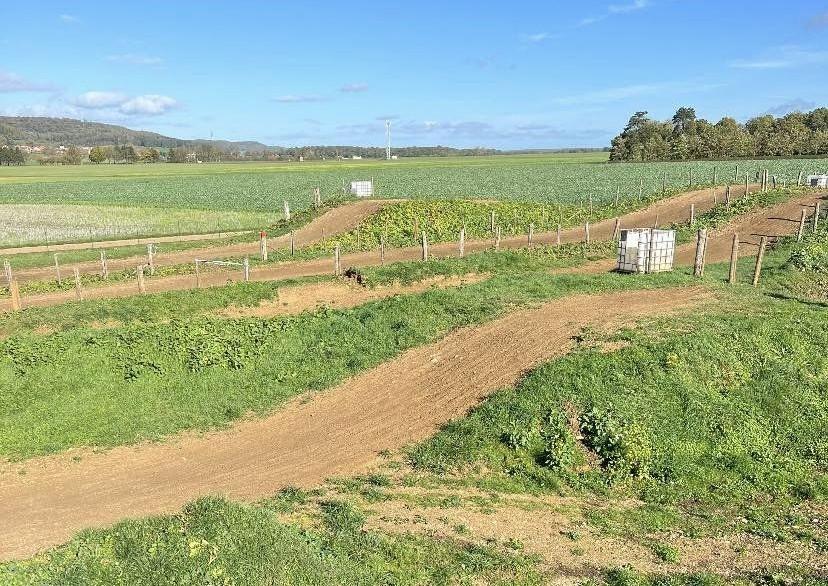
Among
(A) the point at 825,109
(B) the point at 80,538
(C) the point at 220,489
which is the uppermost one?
(A) the point at 825,109

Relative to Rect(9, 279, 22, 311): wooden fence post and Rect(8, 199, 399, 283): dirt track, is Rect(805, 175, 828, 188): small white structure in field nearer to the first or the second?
Rect(8, 199, 399, 283): dirt track

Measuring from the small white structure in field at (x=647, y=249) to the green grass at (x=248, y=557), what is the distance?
19.1 metres

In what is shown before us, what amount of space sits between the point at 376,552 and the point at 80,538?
4.57 meters

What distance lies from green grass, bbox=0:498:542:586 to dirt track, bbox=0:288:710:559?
3.15 m

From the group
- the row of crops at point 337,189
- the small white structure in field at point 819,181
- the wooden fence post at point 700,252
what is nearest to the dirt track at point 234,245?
the row of crops at point 337,189

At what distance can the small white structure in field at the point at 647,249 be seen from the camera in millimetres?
26719

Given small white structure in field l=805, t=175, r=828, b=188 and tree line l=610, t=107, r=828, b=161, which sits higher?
tree line l=610, t=107, r=828, b=161

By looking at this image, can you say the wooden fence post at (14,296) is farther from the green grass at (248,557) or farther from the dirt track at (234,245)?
the green grass at (248,557)

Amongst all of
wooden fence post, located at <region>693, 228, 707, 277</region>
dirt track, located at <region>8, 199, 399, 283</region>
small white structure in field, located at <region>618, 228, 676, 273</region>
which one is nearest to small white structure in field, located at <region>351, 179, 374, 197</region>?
dirt track, located at <region>8, 199, 399, 283</region>

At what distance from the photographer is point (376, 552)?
403 inches

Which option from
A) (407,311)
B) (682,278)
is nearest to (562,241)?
(682,278)

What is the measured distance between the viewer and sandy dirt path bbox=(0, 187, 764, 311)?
92.5 ft

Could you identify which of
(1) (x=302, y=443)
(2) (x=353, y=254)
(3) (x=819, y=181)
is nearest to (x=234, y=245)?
(2) (x=353, y=254)

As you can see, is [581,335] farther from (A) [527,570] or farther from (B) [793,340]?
(A) [527,570]
